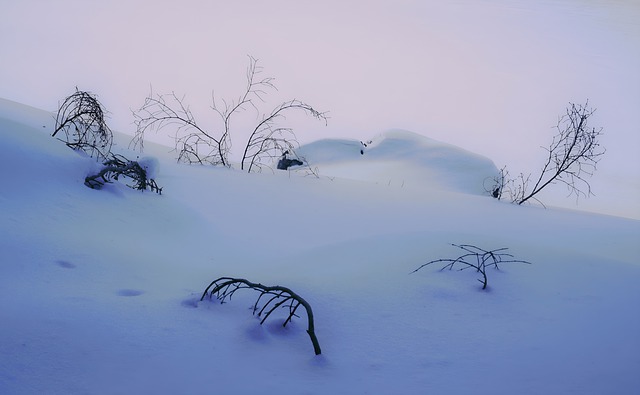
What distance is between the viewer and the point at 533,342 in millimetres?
1566

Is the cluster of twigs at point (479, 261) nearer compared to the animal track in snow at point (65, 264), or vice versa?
the animal track in snow at point (65, 264)

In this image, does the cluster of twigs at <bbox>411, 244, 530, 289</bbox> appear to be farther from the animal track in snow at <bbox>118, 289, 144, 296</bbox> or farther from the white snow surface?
the animal track in snow at <bbox>118, 289, 144, 296</bbox>

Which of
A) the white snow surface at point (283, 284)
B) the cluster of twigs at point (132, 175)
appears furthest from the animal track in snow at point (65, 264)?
the cluster of twigs at point (132, 175)

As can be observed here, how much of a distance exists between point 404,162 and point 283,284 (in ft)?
17.4

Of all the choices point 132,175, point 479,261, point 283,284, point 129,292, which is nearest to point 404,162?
point 132,175

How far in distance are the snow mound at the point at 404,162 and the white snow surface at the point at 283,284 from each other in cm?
335

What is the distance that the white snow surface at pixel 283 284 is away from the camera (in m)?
1.32

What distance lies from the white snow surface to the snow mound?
335 centimetres

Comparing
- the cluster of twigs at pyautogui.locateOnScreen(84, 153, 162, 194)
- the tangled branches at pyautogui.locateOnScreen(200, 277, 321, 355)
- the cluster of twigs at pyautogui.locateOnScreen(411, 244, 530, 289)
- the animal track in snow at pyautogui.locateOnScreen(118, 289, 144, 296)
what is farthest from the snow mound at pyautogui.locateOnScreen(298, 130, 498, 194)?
the animal track in snow at pyautogui.locateOnScreen(118, 289, 144, 296)

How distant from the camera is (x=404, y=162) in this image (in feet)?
22.7

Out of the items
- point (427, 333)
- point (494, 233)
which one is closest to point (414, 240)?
point (494, 233)

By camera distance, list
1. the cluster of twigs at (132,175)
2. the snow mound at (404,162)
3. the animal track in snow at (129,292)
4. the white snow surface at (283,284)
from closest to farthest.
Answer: the white snow surface at (283,284)
the animal track in snow at (129,292)
the cluster of twigs at (132,175)
the snow mound at (404,162)

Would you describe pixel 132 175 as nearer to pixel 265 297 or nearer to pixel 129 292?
pixel 129 292

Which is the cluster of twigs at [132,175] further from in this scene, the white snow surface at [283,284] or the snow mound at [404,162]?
the snow mound at [404,162]
